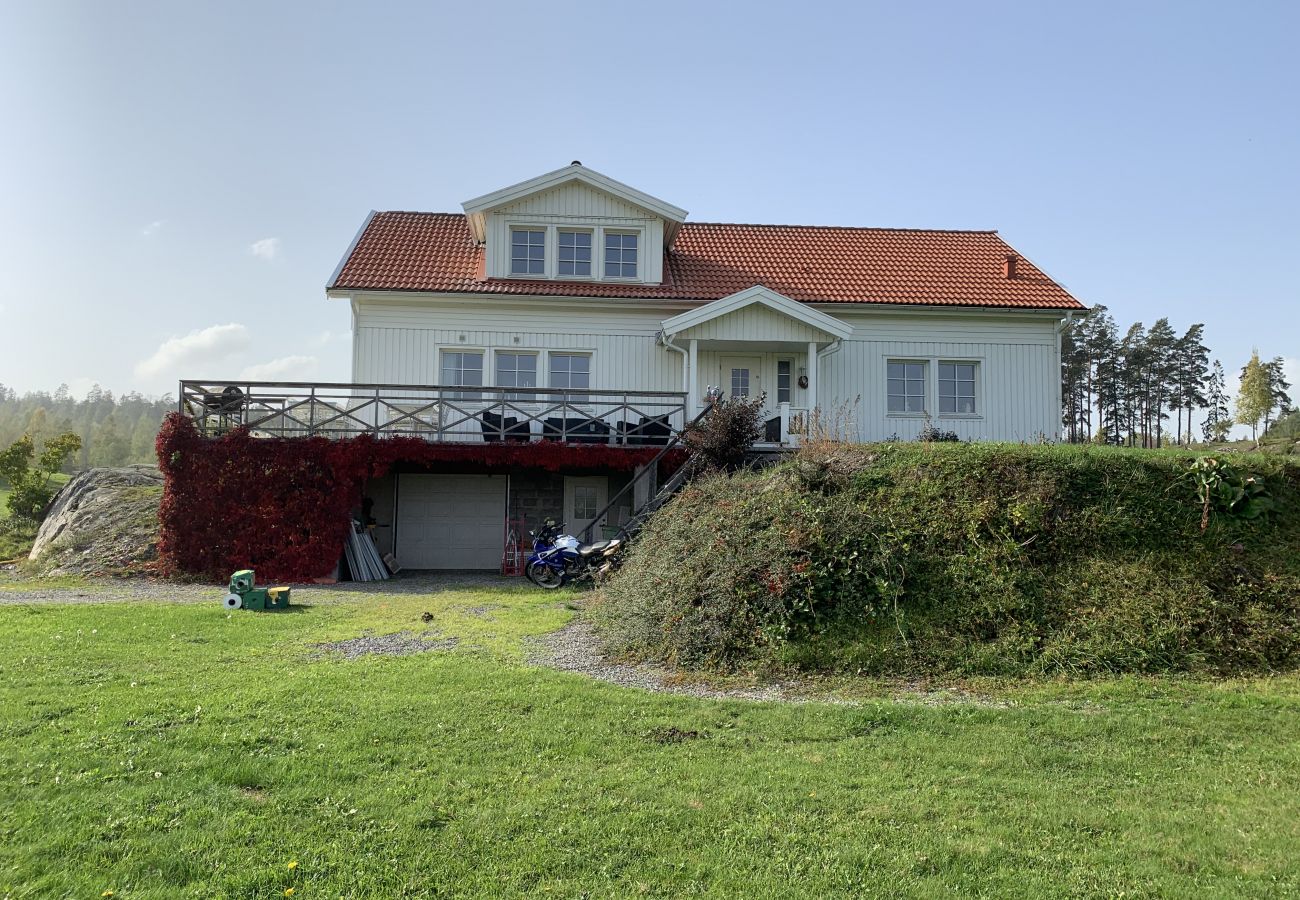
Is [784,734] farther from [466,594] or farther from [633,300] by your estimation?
[633,300]

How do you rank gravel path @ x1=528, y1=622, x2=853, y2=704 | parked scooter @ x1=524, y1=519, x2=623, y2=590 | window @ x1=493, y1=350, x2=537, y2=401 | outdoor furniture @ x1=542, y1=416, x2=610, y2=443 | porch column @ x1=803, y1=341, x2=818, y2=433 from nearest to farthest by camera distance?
gravel path @ x1=528, y1=622, x2=853, y2=704 < parked scooter @ x1=524, y1=519, x2=623, y2=590 < outdoor furniture @ x1=542, y1=416, x2=610, y2=443 < porch column @ x1=803, y1=341, x2=818, y2=433 < window @ x1=493, y1=350, x2=537, y2=401

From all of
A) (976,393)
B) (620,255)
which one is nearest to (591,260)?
(620,255)

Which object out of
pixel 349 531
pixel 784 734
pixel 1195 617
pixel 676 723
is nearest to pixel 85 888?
pixel 676 723

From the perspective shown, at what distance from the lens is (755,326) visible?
17406 mm

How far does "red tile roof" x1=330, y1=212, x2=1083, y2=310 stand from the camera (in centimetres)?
1892

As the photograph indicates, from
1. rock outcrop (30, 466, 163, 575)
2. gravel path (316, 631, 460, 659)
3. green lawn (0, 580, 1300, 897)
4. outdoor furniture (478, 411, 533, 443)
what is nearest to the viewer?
green lawn (0, 580, 1300, 897)

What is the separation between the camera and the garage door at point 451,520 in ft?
57.9

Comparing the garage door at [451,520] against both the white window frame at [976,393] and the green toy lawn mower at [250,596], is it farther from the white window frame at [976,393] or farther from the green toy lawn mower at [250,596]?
the white window frame at [976,393]

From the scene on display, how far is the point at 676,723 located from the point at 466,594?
8.12 metres

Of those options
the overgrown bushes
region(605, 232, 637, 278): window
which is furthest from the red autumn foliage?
the overgrown bushes

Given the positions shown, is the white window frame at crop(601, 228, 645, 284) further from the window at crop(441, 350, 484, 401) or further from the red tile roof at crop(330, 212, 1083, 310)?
the window at crop(441, 350, 484, 401)

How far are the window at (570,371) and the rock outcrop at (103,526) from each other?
29.4ft

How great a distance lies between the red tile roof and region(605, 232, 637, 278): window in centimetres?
48

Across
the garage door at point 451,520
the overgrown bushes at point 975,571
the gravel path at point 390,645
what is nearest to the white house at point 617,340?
the garage door at point 451,520
